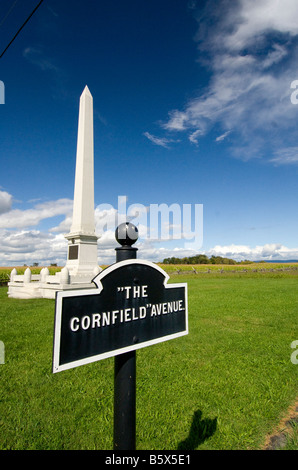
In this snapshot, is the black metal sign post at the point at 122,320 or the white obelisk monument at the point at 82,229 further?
the white obelisk monument at the point at 82,229

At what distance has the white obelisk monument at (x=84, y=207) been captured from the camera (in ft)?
47.7

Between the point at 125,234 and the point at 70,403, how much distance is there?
295cm

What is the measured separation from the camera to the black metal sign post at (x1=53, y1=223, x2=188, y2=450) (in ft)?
5.03

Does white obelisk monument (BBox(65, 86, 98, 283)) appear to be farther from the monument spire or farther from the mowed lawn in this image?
the mowed lawn

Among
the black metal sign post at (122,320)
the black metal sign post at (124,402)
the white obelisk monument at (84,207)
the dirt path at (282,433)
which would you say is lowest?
the dirt path at (282,433)

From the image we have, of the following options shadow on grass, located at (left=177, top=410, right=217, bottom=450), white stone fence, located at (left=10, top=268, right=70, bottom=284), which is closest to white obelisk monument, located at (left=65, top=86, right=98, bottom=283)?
white stone fence, located at (left=10, top=268, right=70, bottom=284)

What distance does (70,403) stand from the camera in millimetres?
3672

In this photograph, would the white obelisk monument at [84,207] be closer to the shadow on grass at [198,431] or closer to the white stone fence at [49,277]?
the white stone fence at [49,277]

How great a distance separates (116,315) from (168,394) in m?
2.84

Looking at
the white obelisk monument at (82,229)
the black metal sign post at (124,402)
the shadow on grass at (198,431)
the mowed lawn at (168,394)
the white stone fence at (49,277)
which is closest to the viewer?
the black metal sign post at (124,402)

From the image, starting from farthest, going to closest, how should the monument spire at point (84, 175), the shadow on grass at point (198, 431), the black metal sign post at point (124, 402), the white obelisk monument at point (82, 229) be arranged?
the monument spire at point (84, 175) → the white obelisk monument at point (82, 229) → the shadow on grass at point (198, 431) → the black metal sign post at point (124, 402)

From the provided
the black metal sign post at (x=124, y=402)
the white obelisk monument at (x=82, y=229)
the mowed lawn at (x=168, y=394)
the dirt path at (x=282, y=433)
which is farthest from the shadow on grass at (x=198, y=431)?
the white obelisk monument at (x=82, y=229)

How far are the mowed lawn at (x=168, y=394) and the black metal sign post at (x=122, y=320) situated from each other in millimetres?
1493
